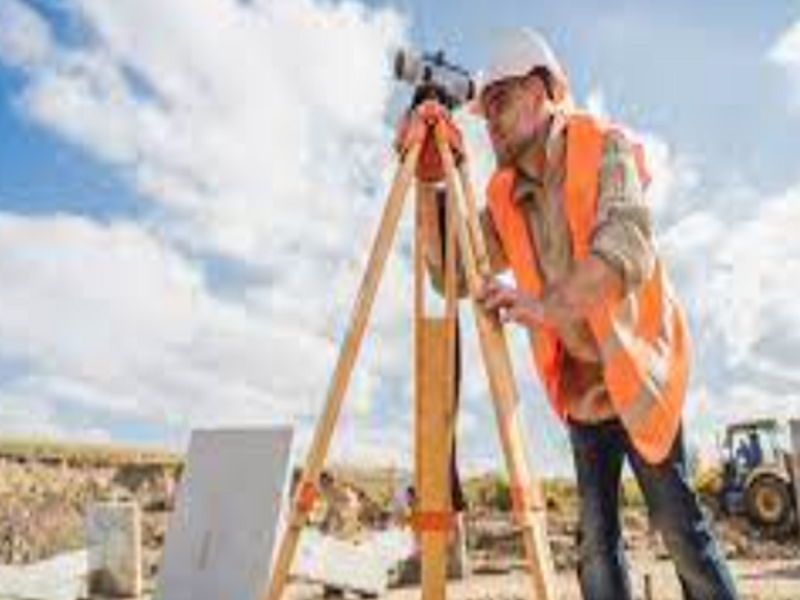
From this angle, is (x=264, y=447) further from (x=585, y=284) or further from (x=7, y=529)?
(x=7, y=529)

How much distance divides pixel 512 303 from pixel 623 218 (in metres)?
0.38

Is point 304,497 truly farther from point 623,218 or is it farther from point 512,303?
point 623,218

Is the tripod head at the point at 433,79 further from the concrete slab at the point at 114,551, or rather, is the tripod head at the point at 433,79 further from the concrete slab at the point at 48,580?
the concrete slab at the point at 114,551

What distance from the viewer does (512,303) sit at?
13.6ft

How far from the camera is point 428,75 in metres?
4.69

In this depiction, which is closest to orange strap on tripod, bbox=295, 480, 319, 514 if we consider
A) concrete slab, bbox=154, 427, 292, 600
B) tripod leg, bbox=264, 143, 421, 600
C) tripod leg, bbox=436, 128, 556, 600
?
tripod leg, bbox=264, 143, 421, 600

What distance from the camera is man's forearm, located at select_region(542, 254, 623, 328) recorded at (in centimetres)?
402

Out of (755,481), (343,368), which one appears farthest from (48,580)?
(755,481)

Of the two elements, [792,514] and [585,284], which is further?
[792,514]

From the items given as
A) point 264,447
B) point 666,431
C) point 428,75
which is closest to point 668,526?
point 666,431

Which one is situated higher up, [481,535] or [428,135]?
[481,535]

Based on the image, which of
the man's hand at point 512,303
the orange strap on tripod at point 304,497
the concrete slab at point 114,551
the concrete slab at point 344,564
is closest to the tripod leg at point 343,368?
the orange strap on tripod at point 304,497

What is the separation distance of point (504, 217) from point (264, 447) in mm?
3485

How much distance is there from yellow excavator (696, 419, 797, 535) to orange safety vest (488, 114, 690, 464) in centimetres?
1685
